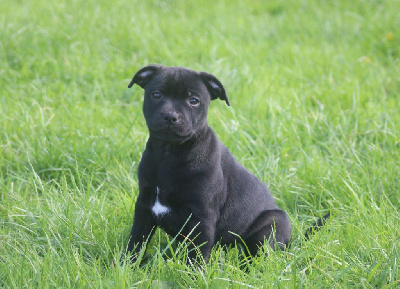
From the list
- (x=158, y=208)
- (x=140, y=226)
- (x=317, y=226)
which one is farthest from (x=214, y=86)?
(x=317, y=226)

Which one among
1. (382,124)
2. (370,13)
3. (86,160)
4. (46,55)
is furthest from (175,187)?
(370,13)

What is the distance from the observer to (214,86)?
3340 millimetres

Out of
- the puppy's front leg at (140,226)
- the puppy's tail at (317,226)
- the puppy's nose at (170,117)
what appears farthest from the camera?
the puppy's tail at (317,226)

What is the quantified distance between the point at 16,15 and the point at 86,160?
11.7ft

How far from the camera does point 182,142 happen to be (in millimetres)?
3162

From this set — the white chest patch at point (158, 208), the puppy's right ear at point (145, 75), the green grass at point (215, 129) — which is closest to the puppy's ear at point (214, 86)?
the puppy's right ear at point (145, 75)

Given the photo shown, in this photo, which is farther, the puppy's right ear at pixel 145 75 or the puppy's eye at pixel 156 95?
the puppy's right ear at pixel 145 75

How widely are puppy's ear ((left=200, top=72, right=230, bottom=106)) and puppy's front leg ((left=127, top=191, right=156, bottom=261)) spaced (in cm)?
77

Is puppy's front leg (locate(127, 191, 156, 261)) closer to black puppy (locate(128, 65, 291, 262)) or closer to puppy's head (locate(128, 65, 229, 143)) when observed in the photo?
black puppy (locate(128, 65, 291, 262))

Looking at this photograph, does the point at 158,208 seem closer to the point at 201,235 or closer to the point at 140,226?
the point at 140,226

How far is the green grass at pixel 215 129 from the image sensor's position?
9.80 ft

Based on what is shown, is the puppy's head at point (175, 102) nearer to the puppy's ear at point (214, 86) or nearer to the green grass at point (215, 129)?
the puppy's ear at point (214, 86)

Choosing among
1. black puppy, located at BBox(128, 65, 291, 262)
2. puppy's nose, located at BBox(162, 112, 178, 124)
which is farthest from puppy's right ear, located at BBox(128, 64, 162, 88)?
puppy's nose, located at BBox(162, 112, 178, 124)

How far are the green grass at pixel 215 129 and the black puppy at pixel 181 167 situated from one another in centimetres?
17
